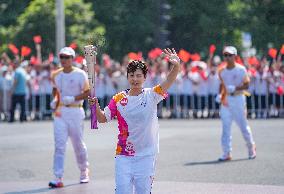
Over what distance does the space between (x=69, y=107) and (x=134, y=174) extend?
425 centimetres

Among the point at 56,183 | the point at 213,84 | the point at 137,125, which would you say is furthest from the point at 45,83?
the point at 137,125

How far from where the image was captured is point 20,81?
91.7 ft

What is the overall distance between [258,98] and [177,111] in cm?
256

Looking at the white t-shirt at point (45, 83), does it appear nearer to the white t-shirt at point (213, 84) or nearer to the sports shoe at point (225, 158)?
the white t-shirt at point (213, 84)

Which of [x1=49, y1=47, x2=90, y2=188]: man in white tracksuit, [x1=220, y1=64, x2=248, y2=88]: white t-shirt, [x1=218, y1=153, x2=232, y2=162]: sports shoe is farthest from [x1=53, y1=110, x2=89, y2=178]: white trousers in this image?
[x1=220, y1=64, x2=248, y2=88]: white t-shirt

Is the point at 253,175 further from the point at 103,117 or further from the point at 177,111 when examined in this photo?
the point at 177,111

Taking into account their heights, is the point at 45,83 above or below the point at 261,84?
above

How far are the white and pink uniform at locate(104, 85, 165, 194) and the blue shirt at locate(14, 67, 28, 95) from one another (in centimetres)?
1842

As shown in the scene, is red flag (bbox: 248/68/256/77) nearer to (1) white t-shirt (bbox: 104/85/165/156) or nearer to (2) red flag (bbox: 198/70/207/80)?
(2) red flag (bbox: 198/70/207/80)

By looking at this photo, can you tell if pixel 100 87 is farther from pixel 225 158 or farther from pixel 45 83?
pixel 225 158

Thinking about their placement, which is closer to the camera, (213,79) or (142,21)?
(213,79)

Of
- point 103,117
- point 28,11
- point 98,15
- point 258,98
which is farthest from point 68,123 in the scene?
point 98,15

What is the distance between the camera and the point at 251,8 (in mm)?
57531

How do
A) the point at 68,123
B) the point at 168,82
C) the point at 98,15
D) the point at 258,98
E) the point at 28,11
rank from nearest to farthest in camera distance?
the point at 168,82 < the point at 68,123 < the point at 258,98 < the point at 28,11 < the point at 98,15
